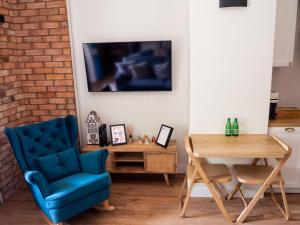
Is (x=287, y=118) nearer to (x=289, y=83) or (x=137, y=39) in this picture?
(x=289, y=83)

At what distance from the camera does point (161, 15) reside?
298 cm

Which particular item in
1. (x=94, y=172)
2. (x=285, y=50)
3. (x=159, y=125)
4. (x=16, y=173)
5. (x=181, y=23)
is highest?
(x=181, y=23)

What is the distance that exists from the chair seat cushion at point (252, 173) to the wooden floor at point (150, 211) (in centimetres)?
42

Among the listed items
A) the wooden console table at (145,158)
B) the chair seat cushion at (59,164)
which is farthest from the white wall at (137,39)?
the chair seat cushion at (59,164)

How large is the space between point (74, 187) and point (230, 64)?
1.86 meters

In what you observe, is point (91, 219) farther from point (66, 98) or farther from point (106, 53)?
point (106, 53)

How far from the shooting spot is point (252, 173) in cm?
237

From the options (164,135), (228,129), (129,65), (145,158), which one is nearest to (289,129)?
(228,129)

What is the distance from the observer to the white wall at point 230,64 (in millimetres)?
2400

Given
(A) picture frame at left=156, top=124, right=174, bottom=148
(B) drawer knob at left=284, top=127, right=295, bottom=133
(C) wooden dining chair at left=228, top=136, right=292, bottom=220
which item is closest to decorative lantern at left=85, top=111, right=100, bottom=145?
(A) picture frame at left=156, top=124, right=174, bottom=148

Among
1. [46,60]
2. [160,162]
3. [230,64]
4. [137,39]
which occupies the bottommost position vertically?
[160,162]

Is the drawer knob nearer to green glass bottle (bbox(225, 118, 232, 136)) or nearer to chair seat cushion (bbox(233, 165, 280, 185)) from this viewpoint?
chair seat cushion (bbox(233, 165, 280, 185))

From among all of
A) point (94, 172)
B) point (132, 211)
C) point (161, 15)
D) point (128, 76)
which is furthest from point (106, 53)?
point (132, 211)

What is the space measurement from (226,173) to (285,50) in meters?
1.44
